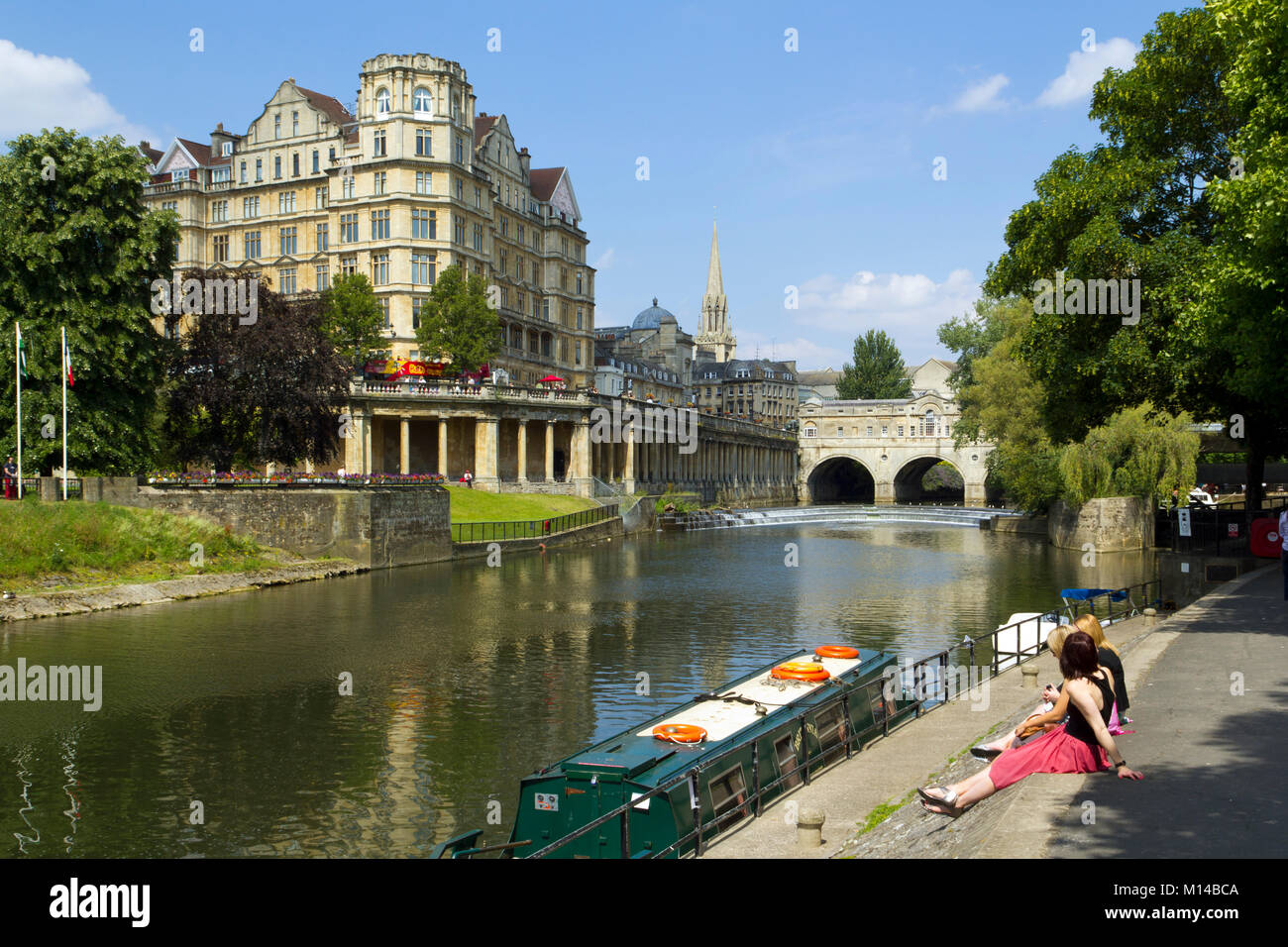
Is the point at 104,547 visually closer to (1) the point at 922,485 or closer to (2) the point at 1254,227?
(2) the point at 1254,227

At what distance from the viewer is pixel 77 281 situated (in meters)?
45.3

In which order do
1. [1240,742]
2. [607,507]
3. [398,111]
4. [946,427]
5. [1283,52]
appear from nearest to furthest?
[1240,742] < [1283,52] < [607,507] < [398,111] < [946,427]

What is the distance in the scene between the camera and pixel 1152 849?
933cm

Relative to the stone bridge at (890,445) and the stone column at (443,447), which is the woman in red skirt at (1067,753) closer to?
the stone column at (443,447)

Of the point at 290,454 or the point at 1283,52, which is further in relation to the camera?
the point at 290,454

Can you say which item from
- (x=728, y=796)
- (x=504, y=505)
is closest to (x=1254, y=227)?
(x=728, y=796)

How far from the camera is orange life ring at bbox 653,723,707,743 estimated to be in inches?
600

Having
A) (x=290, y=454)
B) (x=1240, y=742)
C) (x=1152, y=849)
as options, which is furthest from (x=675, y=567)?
(x=1152, y=849)

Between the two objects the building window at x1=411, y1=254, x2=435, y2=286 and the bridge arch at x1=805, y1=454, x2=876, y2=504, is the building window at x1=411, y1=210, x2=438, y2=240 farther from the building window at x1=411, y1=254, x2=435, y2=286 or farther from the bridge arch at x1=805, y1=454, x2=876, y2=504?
the bridge arch at x1=805, y1=454, x2=876, y2=504

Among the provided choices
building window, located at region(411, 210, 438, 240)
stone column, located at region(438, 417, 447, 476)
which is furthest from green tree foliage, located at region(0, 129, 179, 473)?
building window, located at region(411, 210, 438, 240)

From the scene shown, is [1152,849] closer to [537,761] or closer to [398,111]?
[537,761]

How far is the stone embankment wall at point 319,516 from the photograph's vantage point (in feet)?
155

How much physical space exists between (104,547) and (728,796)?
3366 centimetres
